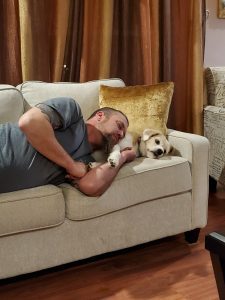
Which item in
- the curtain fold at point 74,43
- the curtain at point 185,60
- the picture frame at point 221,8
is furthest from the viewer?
the picture frame at point 221,8

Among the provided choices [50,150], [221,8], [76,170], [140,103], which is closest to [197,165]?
[140,103]

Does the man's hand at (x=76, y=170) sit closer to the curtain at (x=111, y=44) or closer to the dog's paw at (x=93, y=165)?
the dog's paw at (x=93, y=165)

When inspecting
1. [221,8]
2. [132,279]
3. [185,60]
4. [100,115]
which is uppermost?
[221,8]

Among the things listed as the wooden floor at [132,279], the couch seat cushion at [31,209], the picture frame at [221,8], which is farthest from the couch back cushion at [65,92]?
the picture frame at [221,8]

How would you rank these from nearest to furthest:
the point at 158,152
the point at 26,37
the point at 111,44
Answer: the point at 158,152 → the point at 26,37 → the point at 111,44

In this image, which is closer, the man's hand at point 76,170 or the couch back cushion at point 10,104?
the man's hand at point 76,170

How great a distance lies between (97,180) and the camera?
1773 millimetres

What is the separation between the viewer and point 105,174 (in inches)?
71.3

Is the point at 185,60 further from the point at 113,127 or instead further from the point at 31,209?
the point at 31,209

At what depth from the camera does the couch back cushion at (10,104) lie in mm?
2068

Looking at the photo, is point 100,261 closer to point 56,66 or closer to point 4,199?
point 4,199

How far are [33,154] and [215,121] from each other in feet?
5.46

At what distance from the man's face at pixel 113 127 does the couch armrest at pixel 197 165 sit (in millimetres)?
401

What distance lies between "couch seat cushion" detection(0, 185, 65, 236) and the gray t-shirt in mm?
47
